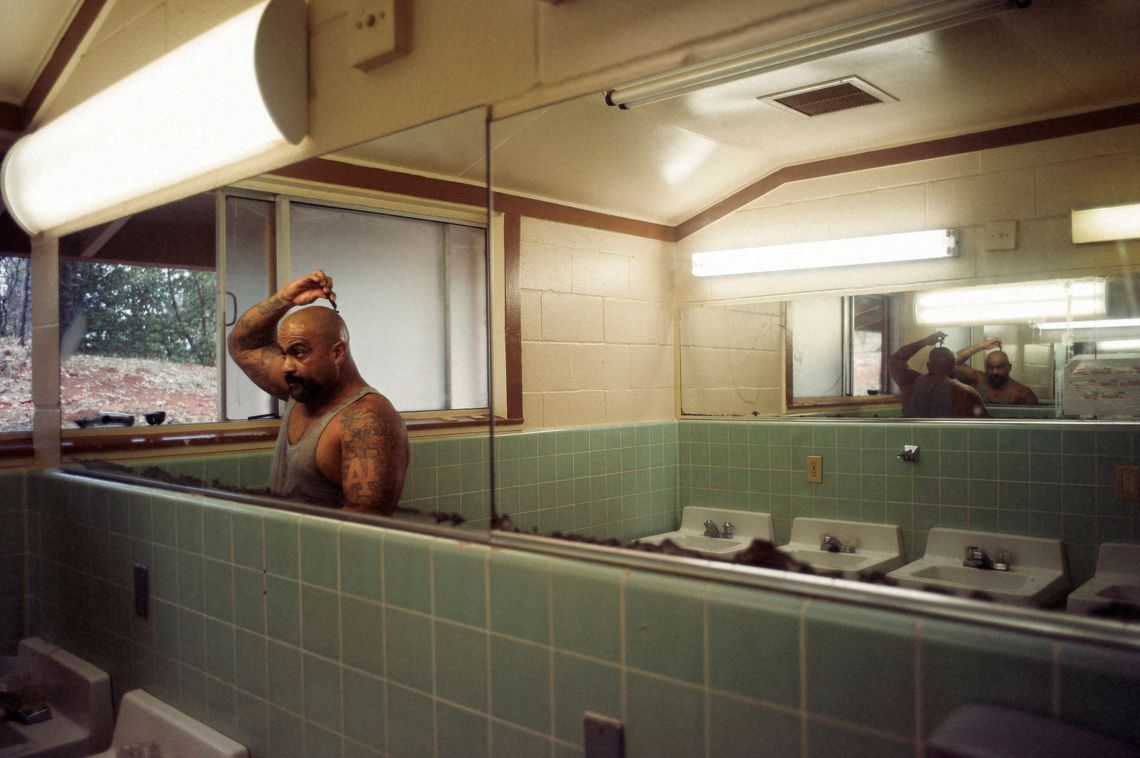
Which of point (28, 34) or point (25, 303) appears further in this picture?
point (25, 303)

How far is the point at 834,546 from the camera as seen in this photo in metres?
3.29

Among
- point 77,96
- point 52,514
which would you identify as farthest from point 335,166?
point 52,514

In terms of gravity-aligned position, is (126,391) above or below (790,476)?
above

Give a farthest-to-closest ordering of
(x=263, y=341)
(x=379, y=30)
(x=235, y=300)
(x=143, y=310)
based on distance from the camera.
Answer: (x=143, y=310) < (x=235, y=300) < (x=263, y=341) < (x=379, y=30)

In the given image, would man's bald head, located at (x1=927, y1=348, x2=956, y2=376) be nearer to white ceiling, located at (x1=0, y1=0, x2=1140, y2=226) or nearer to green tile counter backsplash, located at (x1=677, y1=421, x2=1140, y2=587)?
green tile counter backsplash, located at (x1=677, y1=421, x2=1140, y2=587)

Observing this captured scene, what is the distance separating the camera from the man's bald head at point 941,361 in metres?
3.02

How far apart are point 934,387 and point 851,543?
711 millimetres

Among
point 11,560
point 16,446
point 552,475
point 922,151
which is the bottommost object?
point 11,560

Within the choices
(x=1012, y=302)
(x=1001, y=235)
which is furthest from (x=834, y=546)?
(x=1001, y=235)

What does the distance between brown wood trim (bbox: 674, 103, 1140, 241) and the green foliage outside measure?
2.18 meters

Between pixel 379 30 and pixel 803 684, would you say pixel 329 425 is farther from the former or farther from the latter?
pixel 803 684

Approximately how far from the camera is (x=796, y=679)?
0.87 meters

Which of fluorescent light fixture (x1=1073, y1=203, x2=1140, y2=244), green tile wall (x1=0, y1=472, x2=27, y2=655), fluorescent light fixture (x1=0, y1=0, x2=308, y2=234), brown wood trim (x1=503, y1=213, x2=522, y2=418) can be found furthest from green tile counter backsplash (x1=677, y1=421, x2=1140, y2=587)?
green tile wall (x1=0, y1=472, x2=27, y2=655)

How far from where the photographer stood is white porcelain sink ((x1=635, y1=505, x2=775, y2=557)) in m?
3.55
